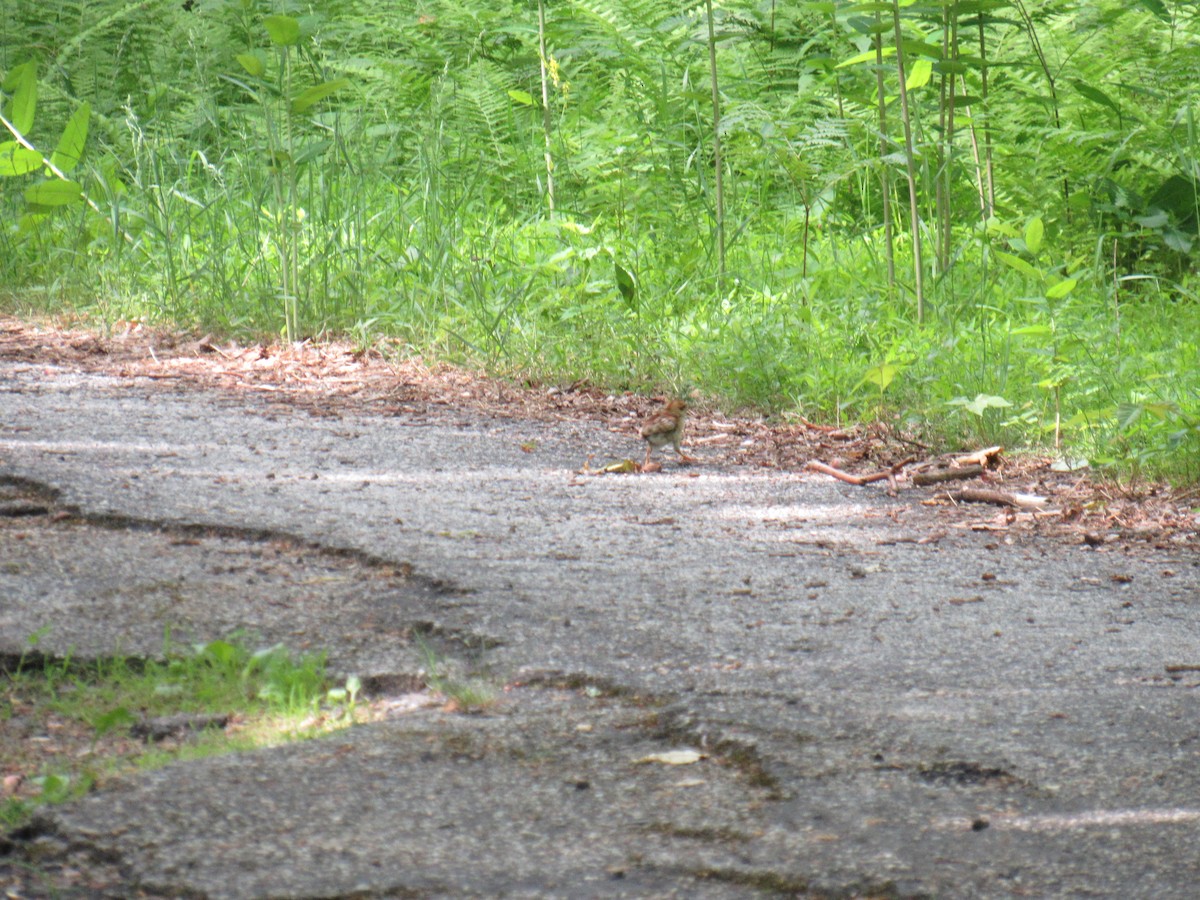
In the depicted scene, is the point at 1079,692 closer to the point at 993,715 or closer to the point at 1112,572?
the point at 993,715

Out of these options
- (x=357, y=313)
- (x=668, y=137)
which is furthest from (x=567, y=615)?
(x=668, y=137)

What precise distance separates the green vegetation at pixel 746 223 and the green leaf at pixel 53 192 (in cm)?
3

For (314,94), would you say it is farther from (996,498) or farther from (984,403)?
(996,498)

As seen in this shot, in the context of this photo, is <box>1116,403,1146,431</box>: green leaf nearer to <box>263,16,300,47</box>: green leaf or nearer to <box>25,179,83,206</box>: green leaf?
<box>263,16,300,47</box>: green leaf

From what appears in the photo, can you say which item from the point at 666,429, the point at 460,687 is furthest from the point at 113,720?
the point at 666,429

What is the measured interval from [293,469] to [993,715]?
212 centimetres

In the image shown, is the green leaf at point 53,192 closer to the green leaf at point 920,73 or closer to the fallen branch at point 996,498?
the green leaf at point 920,73

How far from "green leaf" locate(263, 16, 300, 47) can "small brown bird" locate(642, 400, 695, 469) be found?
2.24 meters

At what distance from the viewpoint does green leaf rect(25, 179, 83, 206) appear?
5.73 meters

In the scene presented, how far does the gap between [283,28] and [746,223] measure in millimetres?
2151

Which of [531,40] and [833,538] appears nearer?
[833,538]

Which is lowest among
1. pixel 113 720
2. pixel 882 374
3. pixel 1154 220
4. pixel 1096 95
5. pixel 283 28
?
pixel 113 720

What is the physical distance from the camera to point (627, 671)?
209cm

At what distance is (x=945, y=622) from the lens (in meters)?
2.43
